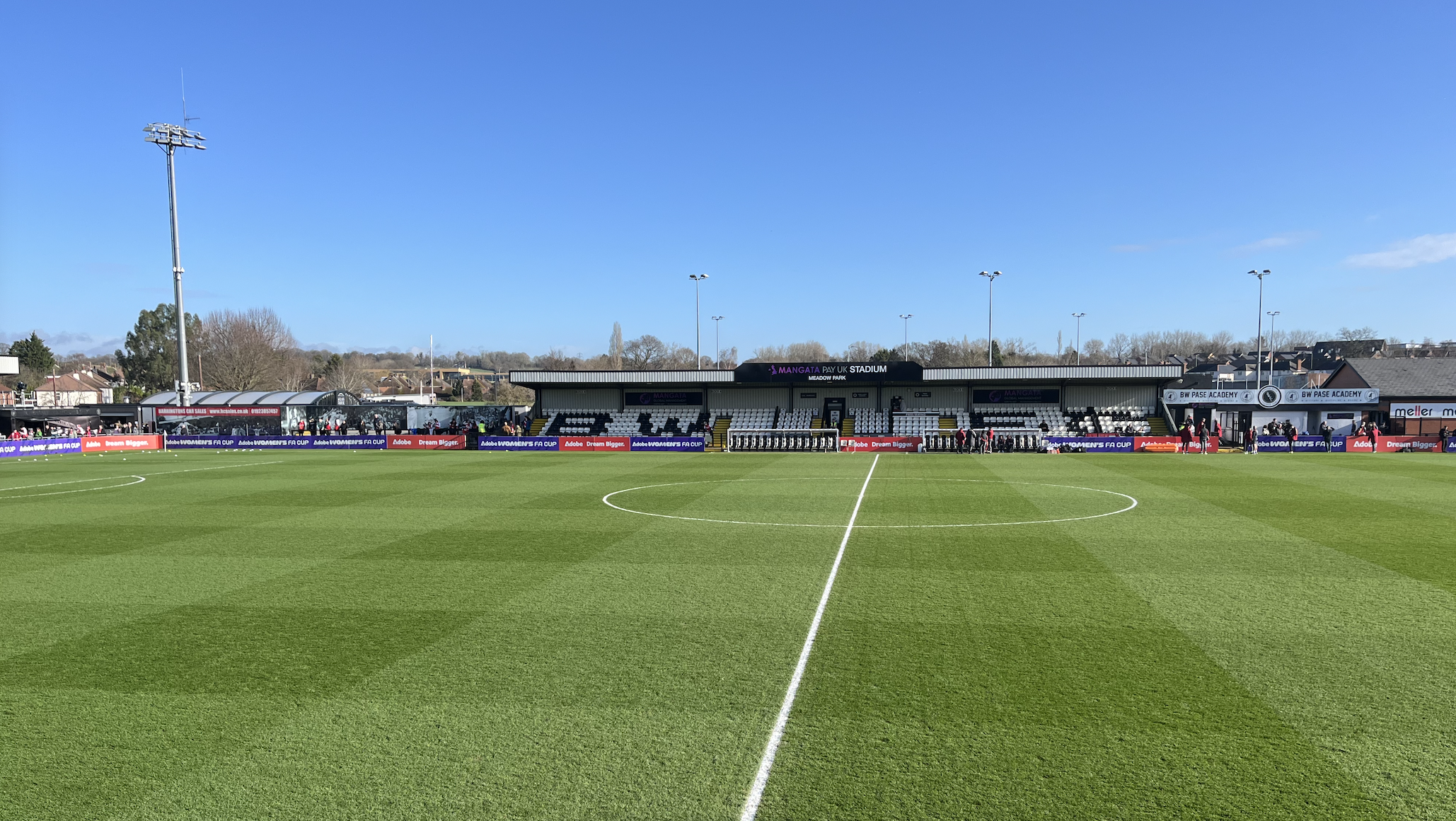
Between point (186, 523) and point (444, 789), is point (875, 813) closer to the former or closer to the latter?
point (444, 789)

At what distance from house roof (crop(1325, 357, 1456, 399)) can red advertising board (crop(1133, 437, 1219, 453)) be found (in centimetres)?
2027

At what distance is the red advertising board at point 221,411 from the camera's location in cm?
5166

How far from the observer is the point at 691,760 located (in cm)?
595

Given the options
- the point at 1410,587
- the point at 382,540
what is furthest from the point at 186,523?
the point at 1410,587

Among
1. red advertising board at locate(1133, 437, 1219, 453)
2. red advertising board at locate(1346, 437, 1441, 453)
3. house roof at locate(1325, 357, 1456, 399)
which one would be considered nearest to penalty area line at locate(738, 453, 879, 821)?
red advertising board at locate(1133, 437, 1219, 453)

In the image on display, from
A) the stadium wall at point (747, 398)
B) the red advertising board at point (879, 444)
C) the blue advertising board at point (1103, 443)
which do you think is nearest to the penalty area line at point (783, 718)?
the red advertising board at point (879, 444)

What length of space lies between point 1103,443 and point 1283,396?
1515 cm

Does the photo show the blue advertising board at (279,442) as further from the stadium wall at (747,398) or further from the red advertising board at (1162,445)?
the red advertising board at (1162,445)

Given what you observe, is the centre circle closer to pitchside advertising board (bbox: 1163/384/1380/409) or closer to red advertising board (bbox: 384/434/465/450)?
red advertising board (bbox: 384/434/465/450)

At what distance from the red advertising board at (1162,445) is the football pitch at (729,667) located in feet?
81.4

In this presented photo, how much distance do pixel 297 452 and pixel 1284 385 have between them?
265 feet

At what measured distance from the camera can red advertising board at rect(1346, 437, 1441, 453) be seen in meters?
39.8

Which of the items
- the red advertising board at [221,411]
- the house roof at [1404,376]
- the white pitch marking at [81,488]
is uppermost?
the house roof at [1404,376]

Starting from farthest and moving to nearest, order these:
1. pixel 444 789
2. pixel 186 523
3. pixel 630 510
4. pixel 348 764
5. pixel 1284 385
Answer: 1. pixel 1284 385
2. pixel 630 510
3. pixel 186 523
4. pixel 348 764
5. pixel 444 789
